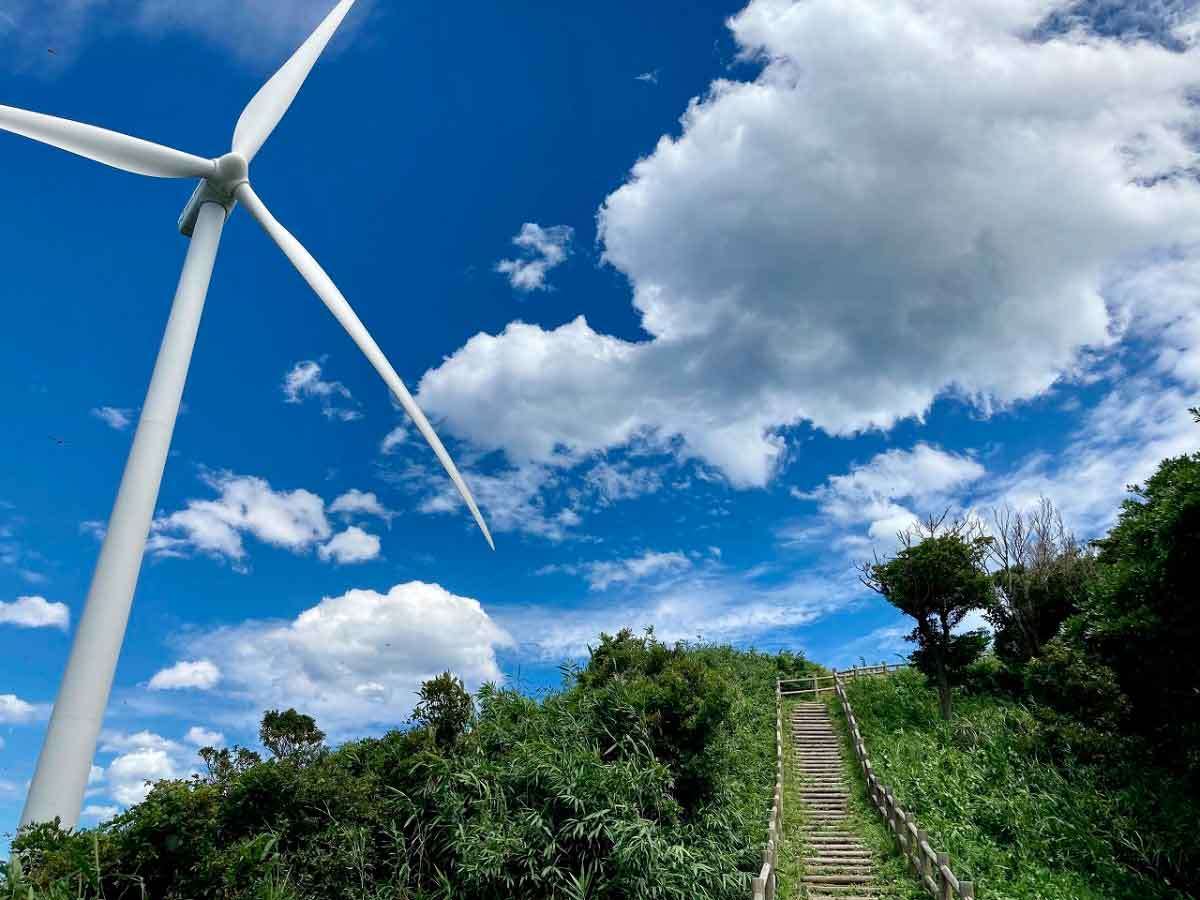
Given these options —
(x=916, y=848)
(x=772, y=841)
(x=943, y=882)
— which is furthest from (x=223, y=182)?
(x=916, y=848)

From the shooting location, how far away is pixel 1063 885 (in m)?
12.8

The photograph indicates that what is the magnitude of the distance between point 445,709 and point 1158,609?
1330 centimetres

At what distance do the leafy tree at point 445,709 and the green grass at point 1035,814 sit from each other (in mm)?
9510

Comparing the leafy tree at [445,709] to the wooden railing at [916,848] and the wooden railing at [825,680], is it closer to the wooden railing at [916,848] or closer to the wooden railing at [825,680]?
the wooden railing at [916,848]

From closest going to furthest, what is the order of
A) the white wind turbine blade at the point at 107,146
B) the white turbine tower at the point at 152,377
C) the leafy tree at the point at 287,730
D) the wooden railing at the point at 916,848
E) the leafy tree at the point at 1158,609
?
the white turbine tower at the point at 152,377, the wooden railing at the point at 916,848, the leafy tree at the point at 1158,609, the white wind turbine blade at the point at 107,146, the leafy tree at the point at 287,730

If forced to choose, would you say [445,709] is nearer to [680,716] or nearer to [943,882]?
[680,716]

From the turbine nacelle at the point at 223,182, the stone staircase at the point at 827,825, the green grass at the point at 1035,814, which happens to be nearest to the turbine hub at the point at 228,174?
the turbine nacelle at the point at 223,182

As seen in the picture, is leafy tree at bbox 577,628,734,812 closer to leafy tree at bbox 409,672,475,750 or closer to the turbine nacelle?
leafy tree at bbox 409,672,475,750

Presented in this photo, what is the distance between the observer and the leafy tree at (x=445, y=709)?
1420 cm

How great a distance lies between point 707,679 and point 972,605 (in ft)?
52.5

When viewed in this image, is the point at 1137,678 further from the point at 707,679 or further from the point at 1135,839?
the point at 707,679

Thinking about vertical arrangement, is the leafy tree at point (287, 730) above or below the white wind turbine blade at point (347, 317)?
below

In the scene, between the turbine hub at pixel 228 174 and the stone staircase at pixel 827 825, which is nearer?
the stone staircase at pixel 827 825

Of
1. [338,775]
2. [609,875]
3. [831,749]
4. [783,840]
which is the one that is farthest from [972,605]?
[338,775]
